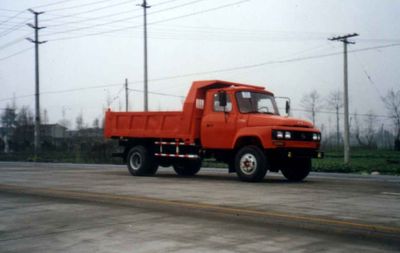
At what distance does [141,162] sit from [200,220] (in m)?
9.85

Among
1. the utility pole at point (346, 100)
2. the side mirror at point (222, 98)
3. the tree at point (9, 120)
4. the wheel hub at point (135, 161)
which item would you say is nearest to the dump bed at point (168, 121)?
the wheel hub at point (135, 161)

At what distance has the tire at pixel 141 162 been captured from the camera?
56.7 ft

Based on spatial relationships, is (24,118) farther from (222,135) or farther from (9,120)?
(222,135)

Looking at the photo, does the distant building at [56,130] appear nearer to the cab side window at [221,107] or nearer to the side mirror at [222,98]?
the cab side window at [221,107]

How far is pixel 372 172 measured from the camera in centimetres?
2066

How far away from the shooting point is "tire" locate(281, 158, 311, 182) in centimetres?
1528

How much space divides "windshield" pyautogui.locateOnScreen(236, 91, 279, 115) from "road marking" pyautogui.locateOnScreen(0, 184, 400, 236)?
5.54m

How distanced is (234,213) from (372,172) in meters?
14.1

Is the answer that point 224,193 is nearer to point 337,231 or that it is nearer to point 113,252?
point 337,231

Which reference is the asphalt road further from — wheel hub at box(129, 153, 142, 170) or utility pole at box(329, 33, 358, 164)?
utility pole at box(329, 33, 358, 164)

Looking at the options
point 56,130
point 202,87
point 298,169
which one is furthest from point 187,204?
point 56,130

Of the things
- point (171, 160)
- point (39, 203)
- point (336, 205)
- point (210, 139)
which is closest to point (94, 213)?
point (39, 203)

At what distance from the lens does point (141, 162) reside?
17.3 metres

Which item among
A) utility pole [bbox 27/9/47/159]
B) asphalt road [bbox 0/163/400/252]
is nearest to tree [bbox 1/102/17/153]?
utility pole [bbox 27/9/47/159]
